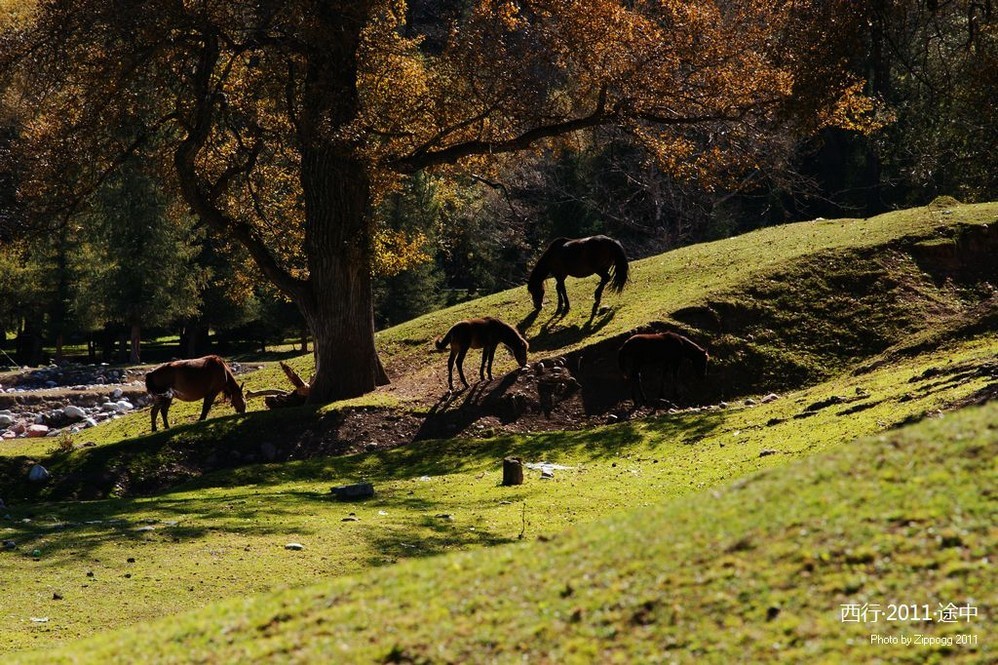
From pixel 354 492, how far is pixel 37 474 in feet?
24.8

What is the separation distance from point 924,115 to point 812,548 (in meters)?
33.1

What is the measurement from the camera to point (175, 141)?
2661cm

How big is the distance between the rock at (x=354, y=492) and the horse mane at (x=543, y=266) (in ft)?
40.9

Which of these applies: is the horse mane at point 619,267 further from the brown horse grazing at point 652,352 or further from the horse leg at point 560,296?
the brown horse grazing at point 652,352

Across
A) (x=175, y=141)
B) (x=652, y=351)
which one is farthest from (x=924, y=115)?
(x=175, y=141)

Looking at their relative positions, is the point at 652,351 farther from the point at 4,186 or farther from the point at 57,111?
the point at 4,186

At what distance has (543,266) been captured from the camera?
93.5 feet

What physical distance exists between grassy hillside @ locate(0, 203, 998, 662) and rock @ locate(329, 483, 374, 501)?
0.24 m

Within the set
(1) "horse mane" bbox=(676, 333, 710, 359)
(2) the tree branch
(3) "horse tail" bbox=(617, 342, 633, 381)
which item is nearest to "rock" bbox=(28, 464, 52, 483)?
(2) the tree branch

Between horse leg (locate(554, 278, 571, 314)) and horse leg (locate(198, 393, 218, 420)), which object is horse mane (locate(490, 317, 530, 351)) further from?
horse leg (locate(198, 393, 218, 420))

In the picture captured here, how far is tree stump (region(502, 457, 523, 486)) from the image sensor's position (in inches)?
642

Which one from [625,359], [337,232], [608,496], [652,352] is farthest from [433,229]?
[608,496]

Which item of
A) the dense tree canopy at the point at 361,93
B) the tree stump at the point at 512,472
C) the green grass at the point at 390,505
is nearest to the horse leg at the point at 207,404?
the dense tree canopy at the point at 361,93

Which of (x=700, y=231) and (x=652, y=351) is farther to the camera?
(x=700, y=231)
